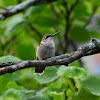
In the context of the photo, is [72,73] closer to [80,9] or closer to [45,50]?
[45,50]

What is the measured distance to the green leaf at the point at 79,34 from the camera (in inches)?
180

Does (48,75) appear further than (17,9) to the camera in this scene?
No

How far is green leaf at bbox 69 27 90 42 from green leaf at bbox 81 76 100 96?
2.22 m

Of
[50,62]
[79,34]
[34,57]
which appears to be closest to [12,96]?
[50,62]

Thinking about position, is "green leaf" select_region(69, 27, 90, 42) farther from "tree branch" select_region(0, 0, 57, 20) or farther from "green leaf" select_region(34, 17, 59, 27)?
"tree branch" select_region(0, 0, 57, 20)

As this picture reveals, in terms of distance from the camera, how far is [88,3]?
5.20 metres

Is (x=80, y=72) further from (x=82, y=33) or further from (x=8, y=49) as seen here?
(x=8, y=49)

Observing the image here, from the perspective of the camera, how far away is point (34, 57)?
4180mm

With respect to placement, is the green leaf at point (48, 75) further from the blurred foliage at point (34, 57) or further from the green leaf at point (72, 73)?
the green leaf at point (72, 73)

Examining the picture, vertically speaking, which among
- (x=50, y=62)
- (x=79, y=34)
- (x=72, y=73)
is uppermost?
(x=50, y=62)

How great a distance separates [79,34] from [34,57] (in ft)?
2.79

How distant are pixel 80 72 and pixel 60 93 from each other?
252 millimetres

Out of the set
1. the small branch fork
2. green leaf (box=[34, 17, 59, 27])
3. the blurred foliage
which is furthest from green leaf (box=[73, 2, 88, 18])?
the small branch fork

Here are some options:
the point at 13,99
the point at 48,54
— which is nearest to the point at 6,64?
the point at 13,99
